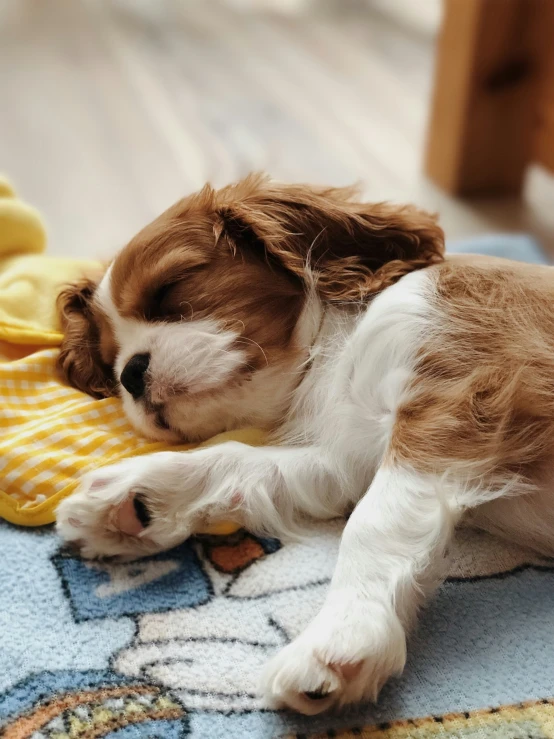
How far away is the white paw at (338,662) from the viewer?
1124 mm

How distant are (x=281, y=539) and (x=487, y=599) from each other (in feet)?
1.30

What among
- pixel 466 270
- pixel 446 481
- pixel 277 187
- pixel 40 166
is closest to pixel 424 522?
pixel 446 481

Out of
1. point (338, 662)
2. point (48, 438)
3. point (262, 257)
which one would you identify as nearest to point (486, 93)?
point (262, 257)

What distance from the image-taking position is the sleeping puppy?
50.5 inches

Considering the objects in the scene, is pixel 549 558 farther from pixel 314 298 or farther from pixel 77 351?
pixel 77 351

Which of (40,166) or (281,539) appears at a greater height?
(40,166)

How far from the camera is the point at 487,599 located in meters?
1.38

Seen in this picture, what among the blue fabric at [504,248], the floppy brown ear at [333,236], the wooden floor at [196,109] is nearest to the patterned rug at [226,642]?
the floppy brown ear at [333,236]

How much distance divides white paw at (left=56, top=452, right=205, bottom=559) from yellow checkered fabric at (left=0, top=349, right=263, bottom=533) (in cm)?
9

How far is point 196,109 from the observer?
4812 millimetres

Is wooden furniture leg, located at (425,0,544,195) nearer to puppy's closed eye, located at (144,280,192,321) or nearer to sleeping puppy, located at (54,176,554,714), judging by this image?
sleeping puppy, located at (54,176,554,714)

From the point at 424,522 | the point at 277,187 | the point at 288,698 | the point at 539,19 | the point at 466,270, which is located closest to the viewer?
the point at 288,698

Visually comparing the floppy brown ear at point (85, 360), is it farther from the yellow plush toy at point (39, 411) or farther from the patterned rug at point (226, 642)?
the patterned rug at point (226, 642)

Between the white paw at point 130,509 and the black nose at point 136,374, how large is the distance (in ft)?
0.50
